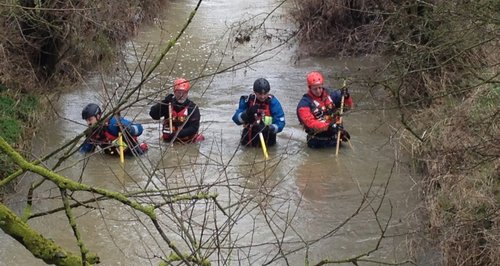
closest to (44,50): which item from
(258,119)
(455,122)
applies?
(258,119)

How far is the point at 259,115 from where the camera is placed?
388 inches

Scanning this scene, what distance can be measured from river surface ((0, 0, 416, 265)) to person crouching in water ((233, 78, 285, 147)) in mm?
250

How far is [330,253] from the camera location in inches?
280

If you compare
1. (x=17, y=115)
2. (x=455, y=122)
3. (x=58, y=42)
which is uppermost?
(x=58, y=42)

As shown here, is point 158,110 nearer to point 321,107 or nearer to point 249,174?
point 321,107

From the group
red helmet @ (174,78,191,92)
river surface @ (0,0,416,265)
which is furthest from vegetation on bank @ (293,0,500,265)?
red helmet @ (174,78,191,92)

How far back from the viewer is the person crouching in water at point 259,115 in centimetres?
979

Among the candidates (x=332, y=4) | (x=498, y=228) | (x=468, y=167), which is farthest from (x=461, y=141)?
(x=332, y=4)

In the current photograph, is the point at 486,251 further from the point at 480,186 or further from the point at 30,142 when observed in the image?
the point at 30,142

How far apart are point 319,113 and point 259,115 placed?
2.57ft

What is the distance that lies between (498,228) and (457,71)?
413 cm

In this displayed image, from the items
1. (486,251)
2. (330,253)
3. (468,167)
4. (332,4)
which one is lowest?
(330,253)

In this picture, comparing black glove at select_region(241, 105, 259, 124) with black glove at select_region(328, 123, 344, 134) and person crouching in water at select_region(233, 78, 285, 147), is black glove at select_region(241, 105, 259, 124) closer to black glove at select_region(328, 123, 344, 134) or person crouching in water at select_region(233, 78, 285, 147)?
person crouching in water at select_region(233, 78, 285, 147)

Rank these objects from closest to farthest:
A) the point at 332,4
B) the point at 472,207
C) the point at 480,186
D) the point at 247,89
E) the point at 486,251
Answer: the point at 486,251
the point at 472,207
the point at 480,186
the point at 247,89
the point at 332,4
